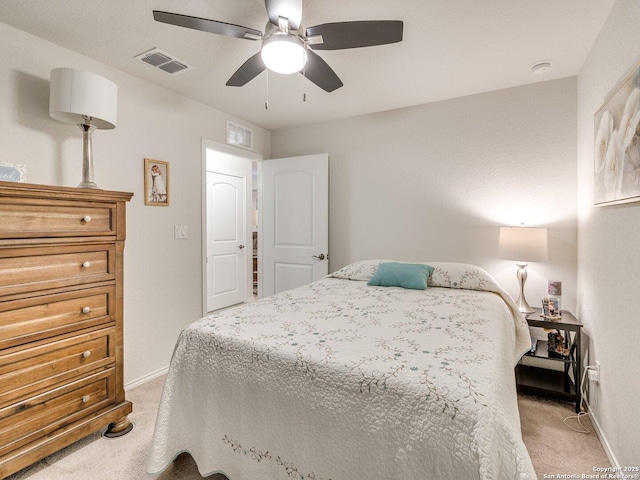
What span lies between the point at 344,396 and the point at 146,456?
4.56 ft

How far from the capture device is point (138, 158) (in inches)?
105

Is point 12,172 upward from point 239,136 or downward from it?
downward

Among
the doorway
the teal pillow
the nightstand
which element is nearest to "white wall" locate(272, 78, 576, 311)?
the nightstand

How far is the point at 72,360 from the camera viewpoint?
178 cm

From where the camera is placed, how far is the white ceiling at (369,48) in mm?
1792

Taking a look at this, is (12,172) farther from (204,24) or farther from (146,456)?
(146,456)

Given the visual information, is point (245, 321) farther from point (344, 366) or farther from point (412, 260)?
point (412, 260)

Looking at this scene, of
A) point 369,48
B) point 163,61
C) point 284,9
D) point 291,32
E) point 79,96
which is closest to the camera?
point 284,9

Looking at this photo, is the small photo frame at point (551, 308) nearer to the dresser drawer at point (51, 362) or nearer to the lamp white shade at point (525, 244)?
the lamp white shade at point (525, 244)

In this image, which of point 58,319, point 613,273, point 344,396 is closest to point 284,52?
point 344,396

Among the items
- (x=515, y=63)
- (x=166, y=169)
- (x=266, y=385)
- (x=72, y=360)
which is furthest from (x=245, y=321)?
(x=515, y=63)

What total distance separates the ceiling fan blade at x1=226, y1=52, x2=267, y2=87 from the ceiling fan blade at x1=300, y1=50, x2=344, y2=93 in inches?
10.5

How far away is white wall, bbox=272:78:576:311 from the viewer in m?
2.70

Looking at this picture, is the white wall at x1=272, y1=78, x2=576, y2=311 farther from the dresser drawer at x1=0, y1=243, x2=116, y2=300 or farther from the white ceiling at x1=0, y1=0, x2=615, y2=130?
the dresser drawer at x1=0, y1=243, x2=116, y2=300
